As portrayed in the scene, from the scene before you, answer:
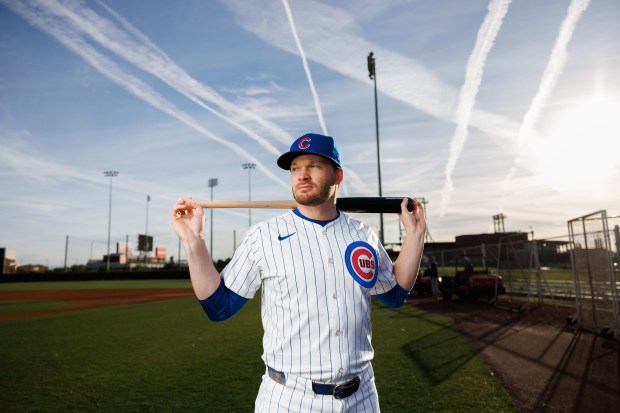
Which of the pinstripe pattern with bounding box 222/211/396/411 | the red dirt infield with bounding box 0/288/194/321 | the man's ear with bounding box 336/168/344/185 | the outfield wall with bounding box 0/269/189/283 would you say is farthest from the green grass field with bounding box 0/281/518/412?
the outfield wall with bounding box 0/269/189/283

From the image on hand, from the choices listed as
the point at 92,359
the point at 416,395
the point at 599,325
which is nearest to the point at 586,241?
the point at 599,325

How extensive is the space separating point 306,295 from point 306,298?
0.01 metres

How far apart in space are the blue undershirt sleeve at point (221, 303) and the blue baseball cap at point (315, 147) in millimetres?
751

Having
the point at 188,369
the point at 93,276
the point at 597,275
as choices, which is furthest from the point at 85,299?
the point at 93,276

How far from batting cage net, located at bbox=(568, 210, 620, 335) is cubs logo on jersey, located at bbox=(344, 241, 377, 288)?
27.4 feet

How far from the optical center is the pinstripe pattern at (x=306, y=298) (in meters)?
1.90

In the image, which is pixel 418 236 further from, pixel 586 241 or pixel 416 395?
pixel 586 241

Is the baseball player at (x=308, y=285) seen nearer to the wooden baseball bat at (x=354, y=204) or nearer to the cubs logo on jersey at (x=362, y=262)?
the cubs logo on jersey at (x=362, y=262)

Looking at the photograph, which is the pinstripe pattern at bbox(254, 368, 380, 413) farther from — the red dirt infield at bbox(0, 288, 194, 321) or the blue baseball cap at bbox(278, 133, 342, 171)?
the red dirt infield at bbox(0, 288, 194, 321)

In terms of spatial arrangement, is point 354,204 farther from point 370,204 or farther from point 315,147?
point 315,147

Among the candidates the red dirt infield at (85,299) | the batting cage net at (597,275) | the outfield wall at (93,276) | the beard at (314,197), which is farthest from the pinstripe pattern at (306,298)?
the outfield wall at (93,276)

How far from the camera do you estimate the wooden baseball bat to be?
240 centimetres

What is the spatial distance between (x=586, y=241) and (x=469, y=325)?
3296mm

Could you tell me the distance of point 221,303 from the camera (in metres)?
1.98
